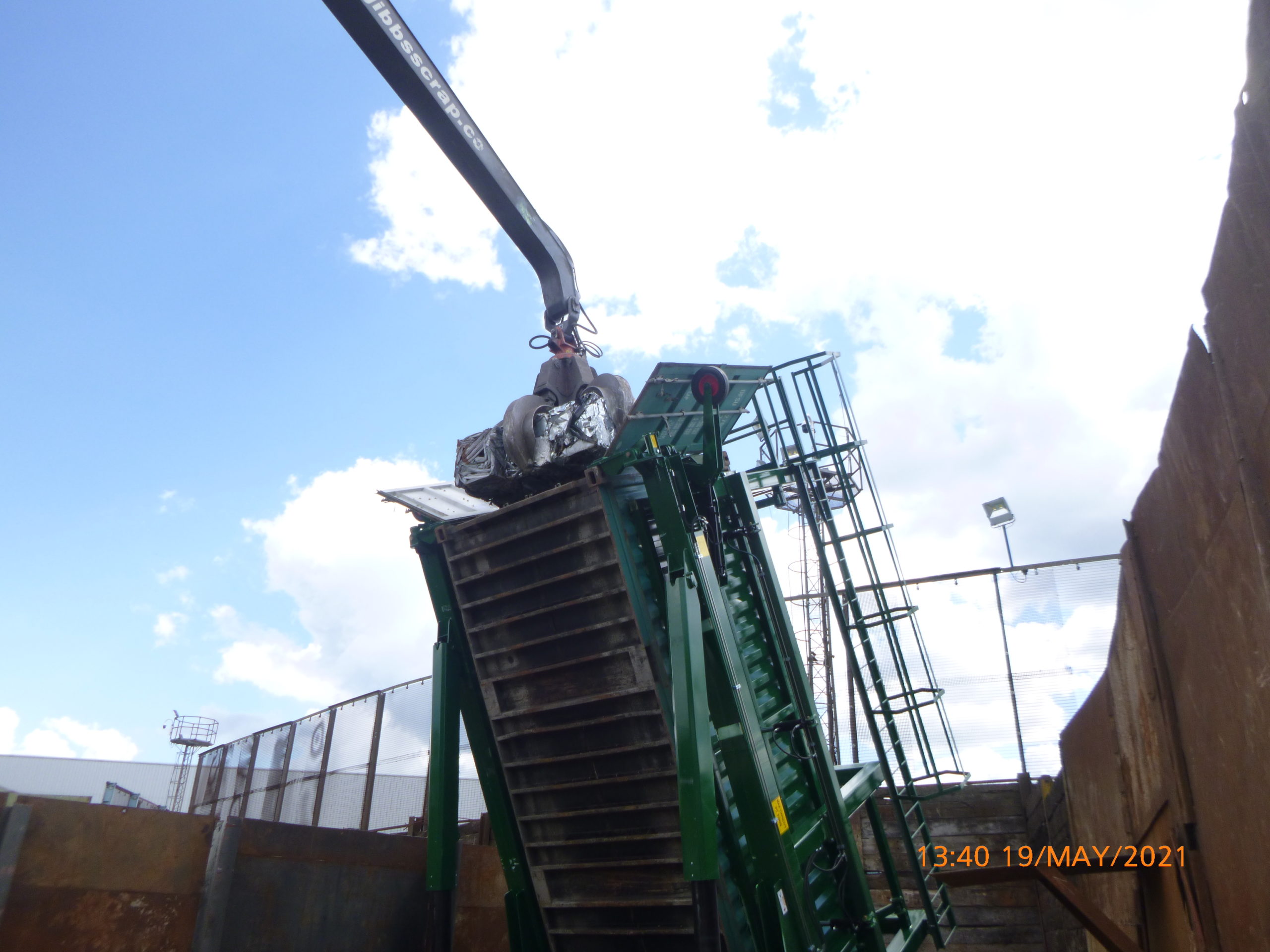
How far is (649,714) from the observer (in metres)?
5.32

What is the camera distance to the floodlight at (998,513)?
1245cm

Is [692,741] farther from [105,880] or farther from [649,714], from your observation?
[105,880]

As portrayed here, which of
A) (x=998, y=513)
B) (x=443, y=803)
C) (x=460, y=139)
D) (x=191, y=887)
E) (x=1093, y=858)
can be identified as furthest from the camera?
(x=998, y=513)

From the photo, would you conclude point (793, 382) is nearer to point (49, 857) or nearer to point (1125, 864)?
point (1125, 864)

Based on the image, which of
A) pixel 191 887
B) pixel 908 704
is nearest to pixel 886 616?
pixel 908 704

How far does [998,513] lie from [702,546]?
8.40 m

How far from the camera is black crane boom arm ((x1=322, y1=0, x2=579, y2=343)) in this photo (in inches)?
283

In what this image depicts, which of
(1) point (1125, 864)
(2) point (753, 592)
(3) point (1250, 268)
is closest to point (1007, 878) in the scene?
(1) point (1125, 864)

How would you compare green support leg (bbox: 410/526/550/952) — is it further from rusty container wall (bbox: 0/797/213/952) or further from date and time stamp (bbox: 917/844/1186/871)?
date and time stamp (bbox: 917/844/1186/871)

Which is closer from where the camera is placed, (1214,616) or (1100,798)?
(1214,616)

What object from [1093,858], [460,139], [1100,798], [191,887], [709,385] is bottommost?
[191,887]

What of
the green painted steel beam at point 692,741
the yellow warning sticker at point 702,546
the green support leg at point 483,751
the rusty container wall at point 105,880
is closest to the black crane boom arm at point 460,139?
the green support leg at point 483,751

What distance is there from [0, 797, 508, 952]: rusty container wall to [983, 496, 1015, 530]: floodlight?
8.82 meters

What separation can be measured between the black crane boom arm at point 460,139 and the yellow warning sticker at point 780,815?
11.9 feet
